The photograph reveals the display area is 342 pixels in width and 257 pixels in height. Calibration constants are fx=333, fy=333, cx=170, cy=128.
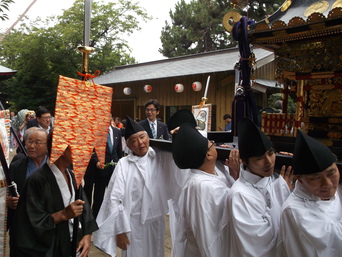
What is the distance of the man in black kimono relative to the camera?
2.21m

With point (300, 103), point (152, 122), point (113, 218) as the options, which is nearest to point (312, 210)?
point (113, 218)

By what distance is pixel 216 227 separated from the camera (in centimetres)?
217

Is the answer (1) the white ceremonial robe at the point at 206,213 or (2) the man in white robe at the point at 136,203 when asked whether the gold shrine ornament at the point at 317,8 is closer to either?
(2) the man in white robe at the point at 136,203

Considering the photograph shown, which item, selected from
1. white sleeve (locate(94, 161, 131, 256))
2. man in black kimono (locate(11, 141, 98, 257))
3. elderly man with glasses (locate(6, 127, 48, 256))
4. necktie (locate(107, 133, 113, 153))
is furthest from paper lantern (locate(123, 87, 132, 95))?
man in black kimono (locate(11, 141, 98, 257))

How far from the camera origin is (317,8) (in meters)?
3.76

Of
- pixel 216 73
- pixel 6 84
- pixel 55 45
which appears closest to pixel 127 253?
pixel 216 73

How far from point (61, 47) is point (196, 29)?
30.4 feet

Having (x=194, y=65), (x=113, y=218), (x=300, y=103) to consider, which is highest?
(x=194, y=65)

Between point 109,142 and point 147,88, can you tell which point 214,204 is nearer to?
point 109,142

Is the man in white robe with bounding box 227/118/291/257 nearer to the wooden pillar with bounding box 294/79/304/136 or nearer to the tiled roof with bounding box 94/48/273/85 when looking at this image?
the wooden pillar with bounding box 294/79/304/136

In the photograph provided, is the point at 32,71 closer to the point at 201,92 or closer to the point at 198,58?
the point at 198,58

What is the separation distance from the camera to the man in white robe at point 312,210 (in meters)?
1.74

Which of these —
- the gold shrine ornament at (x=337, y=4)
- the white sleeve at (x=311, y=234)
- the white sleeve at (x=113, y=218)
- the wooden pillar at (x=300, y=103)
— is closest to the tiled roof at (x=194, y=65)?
the wooden pillar at (x=300, y=103)

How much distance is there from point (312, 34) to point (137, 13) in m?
16.9
